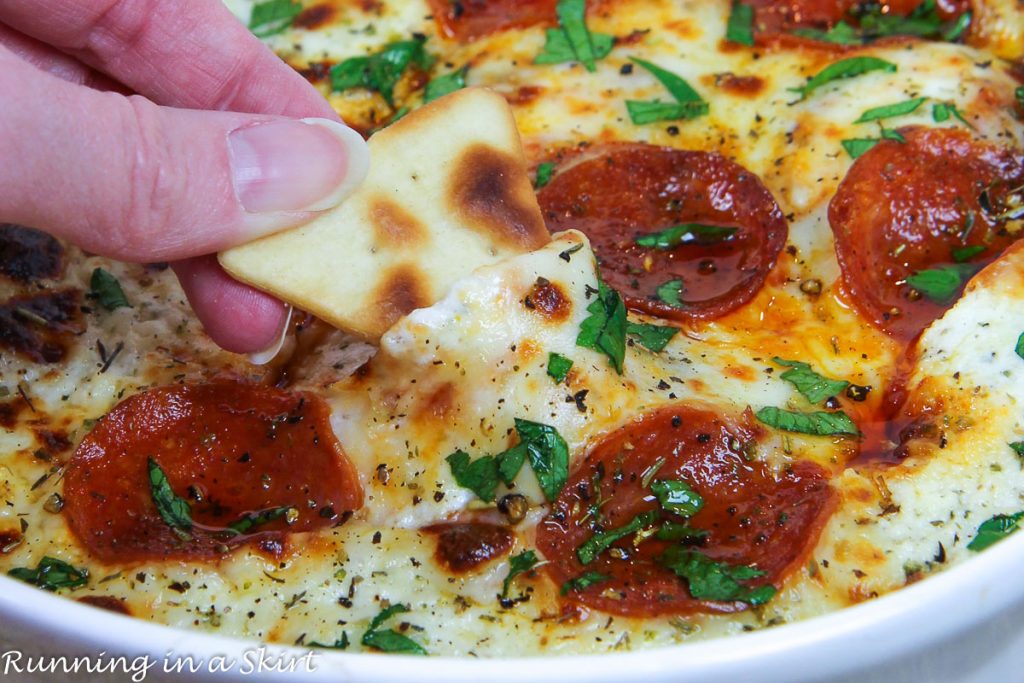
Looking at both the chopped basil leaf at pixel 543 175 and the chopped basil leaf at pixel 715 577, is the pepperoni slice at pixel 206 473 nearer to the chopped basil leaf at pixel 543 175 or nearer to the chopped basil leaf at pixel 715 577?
the chopped basil leaf at pixel 715 577

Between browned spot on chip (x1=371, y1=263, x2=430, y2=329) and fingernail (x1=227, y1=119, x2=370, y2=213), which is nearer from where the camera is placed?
fingernail (x1=227, y1=119, x2=370, y2=213)

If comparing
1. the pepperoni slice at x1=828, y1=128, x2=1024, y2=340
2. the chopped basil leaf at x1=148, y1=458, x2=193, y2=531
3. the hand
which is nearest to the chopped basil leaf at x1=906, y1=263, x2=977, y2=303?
the pepperoni slice at x1=828, y1=128, x2=1024, y2=340

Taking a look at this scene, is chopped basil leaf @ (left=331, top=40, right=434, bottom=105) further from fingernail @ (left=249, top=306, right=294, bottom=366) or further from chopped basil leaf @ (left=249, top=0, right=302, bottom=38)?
fingernail @ (left=249, top=306, right=294, bottom=366)

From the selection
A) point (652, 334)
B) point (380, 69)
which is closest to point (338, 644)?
point (652, 334)

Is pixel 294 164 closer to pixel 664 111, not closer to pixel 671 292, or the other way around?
pixel 671 292

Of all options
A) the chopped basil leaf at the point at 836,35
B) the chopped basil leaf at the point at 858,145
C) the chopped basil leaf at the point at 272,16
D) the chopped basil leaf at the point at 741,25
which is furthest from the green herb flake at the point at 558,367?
the chopped basil leaf at the point at 272,16

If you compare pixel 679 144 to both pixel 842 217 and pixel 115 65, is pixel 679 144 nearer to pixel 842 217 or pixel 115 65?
pixel 842 217

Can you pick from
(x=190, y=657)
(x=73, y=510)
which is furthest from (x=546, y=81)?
(x=190, y=657)
